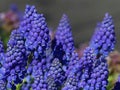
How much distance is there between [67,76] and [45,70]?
0.13 metres

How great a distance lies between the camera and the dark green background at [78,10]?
8414 mm

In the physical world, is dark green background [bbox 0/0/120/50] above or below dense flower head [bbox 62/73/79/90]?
above

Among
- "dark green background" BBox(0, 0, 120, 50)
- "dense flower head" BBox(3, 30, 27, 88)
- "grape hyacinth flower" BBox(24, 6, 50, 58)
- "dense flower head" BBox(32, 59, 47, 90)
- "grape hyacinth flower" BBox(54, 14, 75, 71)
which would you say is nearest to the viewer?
"dense flower head" BBox(32, 59, 47, 90)

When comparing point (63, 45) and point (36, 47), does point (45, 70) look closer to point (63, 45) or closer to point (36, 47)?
point (36, 47)

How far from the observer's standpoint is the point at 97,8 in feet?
29.0

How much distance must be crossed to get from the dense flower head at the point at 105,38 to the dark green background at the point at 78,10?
16.4 feet

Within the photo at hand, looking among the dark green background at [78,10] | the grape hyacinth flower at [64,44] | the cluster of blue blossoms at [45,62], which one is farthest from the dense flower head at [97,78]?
the dark green background at [78,10]

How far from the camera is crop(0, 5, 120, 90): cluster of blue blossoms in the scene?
2.68m

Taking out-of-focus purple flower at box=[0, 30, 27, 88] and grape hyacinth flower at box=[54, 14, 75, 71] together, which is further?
grape hyacinth flower at box=[54, 14, 75, 71]

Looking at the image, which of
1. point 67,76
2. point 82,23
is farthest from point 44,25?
point 82,23

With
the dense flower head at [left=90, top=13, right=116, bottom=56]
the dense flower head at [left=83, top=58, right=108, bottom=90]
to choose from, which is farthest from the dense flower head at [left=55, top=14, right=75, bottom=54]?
the dense flower head at [left=83, top=58, right=108, bottom=90]

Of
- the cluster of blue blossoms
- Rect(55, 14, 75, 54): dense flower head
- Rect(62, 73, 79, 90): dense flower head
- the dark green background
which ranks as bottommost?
Rect(62, 73, 79, 90): dense flower head

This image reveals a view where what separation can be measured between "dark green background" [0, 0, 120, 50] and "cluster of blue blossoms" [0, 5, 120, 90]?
507cm

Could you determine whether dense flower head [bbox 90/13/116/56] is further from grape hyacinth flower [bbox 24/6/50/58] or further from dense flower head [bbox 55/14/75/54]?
grape hyacinth flower [bbox 24/6/50/58]
